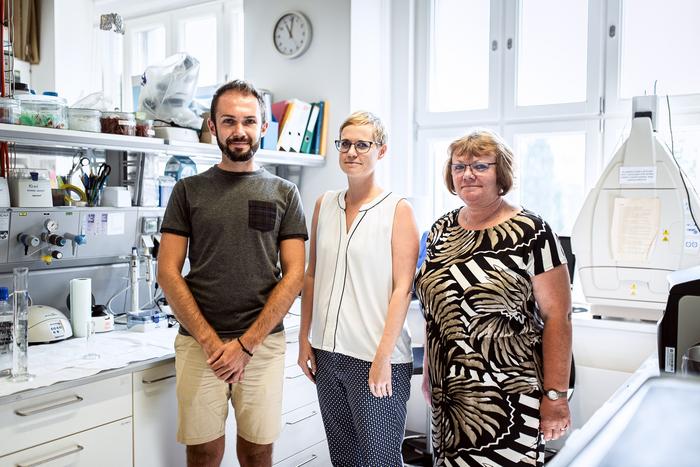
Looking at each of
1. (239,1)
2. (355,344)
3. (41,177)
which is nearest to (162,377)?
(355,344)

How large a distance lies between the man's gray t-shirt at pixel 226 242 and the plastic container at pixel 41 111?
2.01 feet

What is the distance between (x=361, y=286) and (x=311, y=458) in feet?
3.90

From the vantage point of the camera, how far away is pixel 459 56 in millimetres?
3453

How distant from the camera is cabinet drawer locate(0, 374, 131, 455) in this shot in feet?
5.53

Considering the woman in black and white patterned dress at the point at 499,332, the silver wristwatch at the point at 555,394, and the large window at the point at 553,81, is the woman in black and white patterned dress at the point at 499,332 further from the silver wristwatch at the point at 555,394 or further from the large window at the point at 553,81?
the large window at the point at 553,81

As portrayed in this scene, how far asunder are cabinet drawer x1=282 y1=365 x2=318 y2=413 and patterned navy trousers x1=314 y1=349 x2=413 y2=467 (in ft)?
2.08

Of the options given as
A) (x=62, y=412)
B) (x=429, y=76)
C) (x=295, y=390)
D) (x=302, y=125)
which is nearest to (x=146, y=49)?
(x=302, y=125)

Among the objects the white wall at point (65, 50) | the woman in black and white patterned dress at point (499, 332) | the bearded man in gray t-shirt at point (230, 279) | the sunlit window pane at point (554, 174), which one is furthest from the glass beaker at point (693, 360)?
the white wall at point (65, 50)

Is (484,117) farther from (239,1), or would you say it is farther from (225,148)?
(239,1)

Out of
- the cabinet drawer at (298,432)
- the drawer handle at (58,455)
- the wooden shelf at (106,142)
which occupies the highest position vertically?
the wooden shelf at (106,142)

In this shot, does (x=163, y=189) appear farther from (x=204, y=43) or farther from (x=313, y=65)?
(x=204, y=43)

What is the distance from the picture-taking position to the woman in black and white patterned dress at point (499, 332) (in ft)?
5.20

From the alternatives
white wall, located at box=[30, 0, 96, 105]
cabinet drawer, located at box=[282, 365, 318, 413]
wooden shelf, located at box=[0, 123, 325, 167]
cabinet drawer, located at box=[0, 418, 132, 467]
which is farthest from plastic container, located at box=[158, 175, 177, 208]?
white wall, located at box=[30, 0, 96, 105]

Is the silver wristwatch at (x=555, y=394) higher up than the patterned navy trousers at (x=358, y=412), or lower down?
higher up
